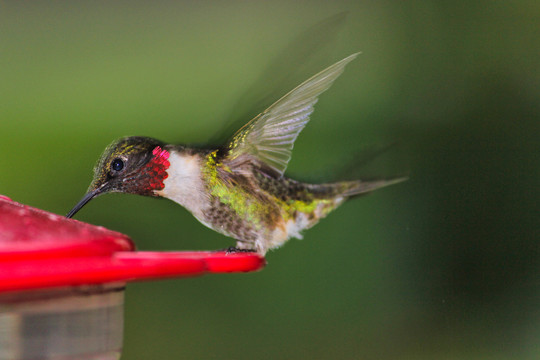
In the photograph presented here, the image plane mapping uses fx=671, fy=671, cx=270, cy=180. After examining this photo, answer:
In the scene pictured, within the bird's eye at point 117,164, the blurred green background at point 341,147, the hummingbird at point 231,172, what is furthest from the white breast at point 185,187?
the blurred green background at point 341,147

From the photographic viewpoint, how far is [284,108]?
5.22ft

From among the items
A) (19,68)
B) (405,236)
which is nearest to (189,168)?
(405,236)

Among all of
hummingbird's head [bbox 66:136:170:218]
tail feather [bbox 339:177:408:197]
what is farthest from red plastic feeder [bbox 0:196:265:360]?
tail feather [bbox 339:177:408:197]

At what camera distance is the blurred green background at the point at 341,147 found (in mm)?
3221

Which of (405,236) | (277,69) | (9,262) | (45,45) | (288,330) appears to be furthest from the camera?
(45,45)

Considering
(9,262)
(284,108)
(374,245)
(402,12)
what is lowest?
(374,245)

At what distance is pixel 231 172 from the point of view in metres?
1.70

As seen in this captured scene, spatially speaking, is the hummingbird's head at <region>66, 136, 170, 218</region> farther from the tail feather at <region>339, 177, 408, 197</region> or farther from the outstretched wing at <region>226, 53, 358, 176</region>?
the tail feather at <region>339, 177, 408, 197</region>

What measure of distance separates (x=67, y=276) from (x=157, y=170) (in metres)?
0.86

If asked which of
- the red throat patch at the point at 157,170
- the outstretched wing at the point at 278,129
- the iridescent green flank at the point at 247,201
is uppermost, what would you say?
the outstretched wing at the point at 278,129

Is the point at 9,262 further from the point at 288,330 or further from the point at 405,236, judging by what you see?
the point at 405,236

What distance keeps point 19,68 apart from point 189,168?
7.94ft

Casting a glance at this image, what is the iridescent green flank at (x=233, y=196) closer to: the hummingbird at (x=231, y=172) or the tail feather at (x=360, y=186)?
the hummingbird at (x=231, y=172)

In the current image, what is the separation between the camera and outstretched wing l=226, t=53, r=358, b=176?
1533 mm
